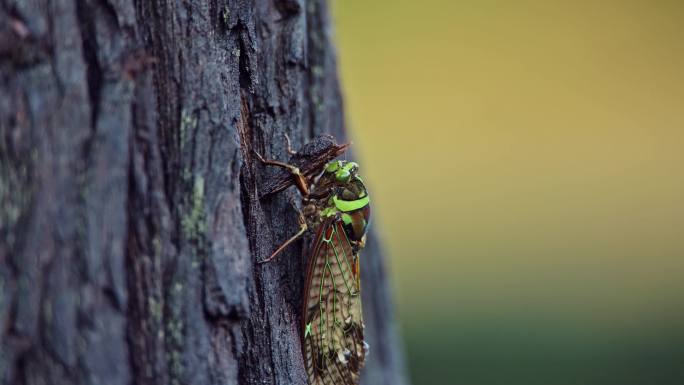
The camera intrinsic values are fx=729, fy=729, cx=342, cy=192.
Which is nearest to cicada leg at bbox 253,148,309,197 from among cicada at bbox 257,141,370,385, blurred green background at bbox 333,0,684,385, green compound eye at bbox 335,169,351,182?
cicada at bbox 257,141,370,385

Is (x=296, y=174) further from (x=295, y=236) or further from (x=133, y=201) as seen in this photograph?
(x=133, y=201)

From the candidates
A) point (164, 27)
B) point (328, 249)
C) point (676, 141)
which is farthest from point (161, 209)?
point (676, 141)

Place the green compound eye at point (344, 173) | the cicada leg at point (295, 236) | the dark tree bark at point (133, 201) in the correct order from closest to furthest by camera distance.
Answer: the dark tree bark at point (133, 201), the cicada leg at point (295, 236), the green compound eye at point (344, 173)

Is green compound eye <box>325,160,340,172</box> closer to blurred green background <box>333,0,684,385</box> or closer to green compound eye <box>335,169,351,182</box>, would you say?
green compound eye <box>335,169,351,182</box>

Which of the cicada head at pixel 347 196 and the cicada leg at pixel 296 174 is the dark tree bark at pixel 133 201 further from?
the cicada head at pixel 347 196

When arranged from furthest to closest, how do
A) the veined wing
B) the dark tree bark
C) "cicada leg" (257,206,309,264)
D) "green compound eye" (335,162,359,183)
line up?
"green compound eye" (335,162,359,183) < the veined wing < "cicada leg" (257,206,309,264) < the dark tree bark

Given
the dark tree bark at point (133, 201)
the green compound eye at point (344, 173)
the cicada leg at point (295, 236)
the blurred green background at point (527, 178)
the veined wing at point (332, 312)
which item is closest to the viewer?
the dark tree bark at point (133, 201)

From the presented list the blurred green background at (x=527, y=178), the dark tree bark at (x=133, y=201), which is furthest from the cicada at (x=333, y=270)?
the blurred green background at (x=527, y=178)
